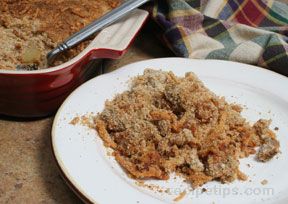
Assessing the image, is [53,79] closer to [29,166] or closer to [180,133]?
[29,166]

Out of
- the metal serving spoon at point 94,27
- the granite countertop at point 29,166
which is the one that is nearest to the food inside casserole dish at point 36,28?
the metal serving spoon at point 94,27

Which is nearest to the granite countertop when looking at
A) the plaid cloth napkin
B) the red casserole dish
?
the red casserole dish

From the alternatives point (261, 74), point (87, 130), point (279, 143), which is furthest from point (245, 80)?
point (87, 130)

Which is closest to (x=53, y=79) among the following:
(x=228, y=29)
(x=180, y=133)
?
(x=180, y=133)

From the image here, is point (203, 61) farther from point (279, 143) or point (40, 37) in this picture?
point (40, 37)

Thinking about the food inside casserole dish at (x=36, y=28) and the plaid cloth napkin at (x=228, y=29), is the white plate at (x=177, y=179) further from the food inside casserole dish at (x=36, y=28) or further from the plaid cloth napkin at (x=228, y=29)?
the food inside casserole dish at (x=36, y=28)

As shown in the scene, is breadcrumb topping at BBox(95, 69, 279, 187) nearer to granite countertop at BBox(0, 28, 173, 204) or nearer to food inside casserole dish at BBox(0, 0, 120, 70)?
granite countertop at BBox(0, 28, 173, 204)

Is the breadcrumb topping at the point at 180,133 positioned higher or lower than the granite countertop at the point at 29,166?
higher
